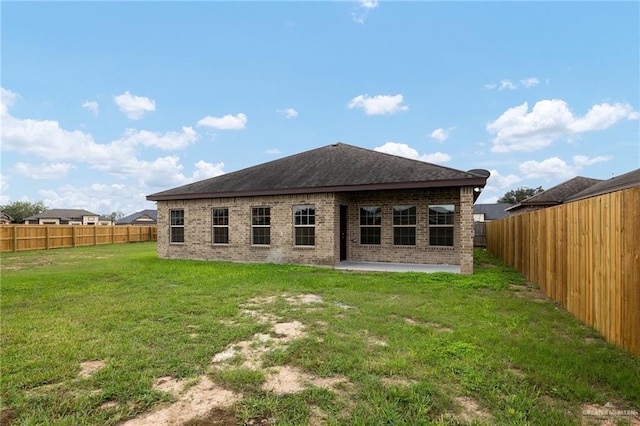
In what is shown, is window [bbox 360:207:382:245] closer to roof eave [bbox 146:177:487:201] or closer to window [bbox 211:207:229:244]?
roof eave [bbox 146:177:487:201]

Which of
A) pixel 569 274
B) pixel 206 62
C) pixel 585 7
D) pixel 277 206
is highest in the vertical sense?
pixel 206 62

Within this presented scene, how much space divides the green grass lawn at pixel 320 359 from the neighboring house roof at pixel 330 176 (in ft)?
15.9

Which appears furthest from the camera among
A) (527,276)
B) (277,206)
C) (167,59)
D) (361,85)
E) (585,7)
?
(361,85)

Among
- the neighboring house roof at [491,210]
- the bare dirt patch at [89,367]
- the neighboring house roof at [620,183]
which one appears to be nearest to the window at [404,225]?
the neighboring house roof at [620,183]

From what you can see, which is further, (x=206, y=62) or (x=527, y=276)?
(x=206, y=62)

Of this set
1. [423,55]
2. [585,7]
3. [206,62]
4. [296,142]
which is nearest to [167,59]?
[206,62]

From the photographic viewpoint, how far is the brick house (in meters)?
11.7

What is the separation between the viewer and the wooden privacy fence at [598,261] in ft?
12.7

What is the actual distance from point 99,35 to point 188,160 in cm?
1094

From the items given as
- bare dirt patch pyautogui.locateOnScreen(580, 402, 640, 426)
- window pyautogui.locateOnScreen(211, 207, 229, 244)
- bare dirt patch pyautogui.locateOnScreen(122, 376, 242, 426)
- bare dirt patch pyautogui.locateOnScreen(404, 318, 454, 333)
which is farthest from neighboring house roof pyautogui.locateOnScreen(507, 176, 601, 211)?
bare dirt patch pyautogui.locateOnScreen(122, 376, 242, 426)

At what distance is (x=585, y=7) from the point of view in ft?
35.3

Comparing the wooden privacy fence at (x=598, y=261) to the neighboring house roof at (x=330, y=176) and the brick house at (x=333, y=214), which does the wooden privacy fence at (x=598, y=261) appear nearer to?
the brick house at (x=333, y=214)

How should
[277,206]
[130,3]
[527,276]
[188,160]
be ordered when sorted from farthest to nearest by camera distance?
[188,160]
[277,206]
[130,3]
[527,276]

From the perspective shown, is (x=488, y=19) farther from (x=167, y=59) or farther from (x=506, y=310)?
(x=167, y=59)
